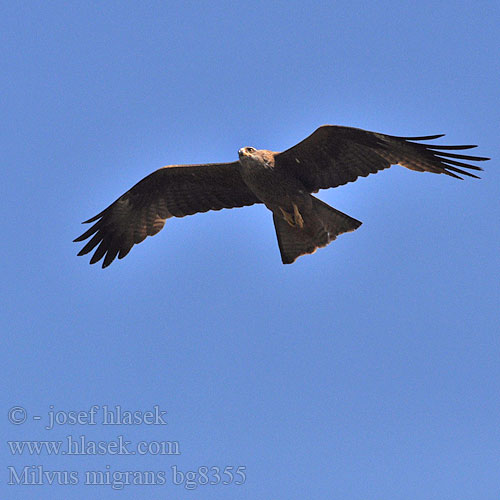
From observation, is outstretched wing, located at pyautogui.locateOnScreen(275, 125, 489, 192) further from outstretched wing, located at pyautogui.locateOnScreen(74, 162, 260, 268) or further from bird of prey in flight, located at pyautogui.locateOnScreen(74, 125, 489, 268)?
outstretched wing, located at pyautogui.locateOnScreen(74, 162, 260, 268)

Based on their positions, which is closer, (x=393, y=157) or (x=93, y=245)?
(x=393, y=157)

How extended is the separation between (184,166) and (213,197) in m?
0.58

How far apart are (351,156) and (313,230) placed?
1.07 m

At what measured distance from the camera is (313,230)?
11297 mm

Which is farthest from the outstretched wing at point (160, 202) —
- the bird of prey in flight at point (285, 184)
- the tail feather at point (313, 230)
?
the tail feather at point (313, 230)

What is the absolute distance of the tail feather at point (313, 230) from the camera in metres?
11.1

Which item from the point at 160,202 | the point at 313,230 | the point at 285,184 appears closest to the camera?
the point at 285,184

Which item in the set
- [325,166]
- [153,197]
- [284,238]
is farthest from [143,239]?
[325,166]

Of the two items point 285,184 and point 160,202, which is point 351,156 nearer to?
point 285,184

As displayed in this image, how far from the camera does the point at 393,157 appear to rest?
1083cm

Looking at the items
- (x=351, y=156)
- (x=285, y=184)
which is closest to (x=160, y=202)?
(x=285, y=184)

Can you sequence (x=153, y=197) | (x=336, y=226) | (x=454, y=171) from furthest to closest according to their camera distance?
(x=153, y=197) → (x=336, y=226) → (x=454, y=171)

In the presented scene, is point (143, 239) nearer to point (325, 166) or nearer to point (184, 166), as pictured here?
point (184, 166)

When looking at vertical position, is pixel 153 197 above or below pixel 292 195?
above
